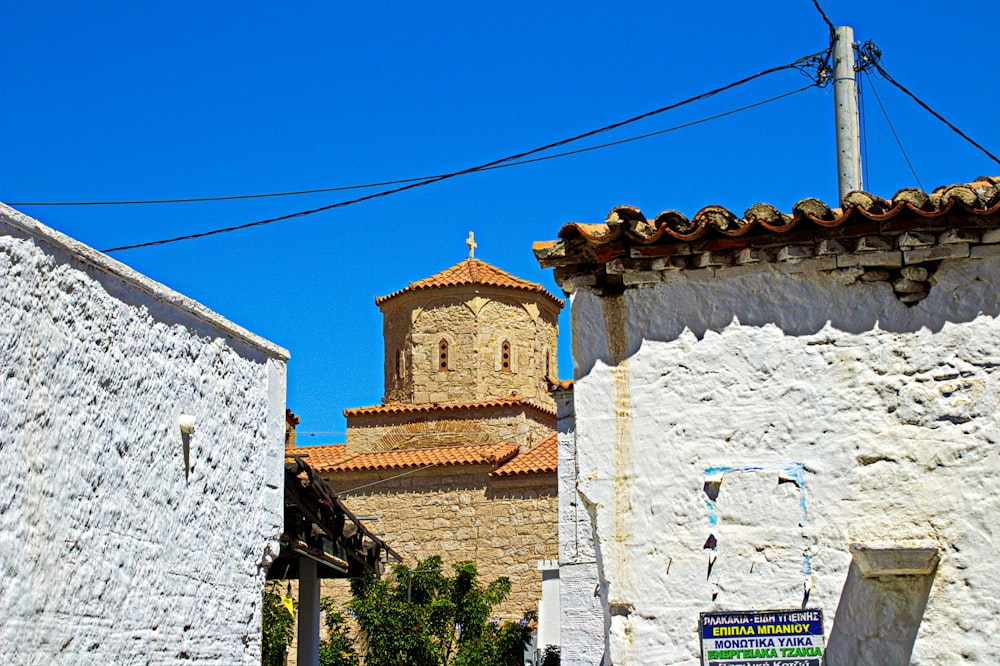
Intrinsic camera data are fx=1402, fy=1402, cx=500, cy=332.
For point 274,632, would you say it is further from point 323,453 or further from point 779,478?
point 323,453

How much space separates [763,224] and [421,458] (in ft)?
63.5

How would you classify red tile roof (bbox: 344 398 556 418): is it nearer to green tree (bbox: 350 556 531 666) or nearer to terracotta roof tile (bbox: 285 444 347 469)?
terracotta roof tile (bbox: 285 444 347 469)

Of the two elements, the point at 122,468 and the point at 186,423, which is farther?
the point at 186,423

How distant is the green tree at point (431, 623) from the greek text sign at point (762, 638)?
11.7 metres

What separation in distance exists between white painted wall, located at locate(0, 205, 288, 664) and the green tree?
958cm

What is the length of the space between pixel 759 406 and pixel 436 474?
1902 cm

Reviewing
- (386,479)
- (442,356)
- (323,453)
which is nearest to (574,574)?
(386,479)

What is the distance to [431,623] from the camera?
1922cm

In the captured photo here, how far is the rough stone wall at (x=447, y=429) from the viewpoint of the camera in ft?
87.3

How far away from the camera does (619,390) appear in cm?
725

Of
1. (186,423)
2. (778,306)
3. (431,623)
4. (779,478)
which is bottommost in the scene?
(431,623)

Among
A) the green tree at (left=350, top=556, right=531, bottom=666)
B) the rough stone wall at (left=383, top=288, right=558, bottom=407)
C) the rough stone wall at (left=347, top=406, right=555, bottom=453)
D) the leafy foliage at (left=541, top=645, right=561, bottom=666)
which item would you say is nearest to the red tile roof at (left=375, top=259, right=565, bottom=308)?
the rough stone wall at (left=383, top=288, right=558, bottom=407)

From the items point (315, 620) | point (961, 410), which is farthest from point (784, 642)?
point (315, 620)

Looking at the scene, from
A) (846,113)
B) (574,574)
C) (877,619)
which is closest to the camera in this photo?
(877,619)
